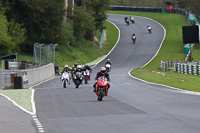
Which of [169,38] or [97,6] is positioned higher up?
[97,6]

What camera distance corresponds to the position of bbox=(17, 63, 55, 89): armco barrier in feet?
86.0

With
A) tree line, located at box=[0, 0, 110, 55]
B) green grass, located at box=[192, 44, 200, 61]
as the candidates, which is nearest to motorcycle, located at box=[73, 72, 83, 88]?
tree line, located at box=[0, 0, 110, 55]

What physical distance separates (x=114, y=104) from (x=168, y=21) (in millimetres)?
71671

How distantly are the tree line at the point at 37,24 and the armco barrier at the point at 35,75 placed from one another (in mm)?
10850

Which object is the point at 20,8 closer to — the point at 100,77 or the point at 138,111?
the point at 100,77

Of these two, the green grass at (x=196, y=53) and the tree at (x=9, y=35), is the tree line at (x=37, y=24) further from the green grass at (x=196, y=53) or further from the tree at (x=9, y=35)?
the green grass at (x=196, y=53)

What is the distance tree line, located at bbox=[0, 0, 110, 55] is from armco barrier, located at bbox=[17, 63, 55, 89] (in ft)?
35.6

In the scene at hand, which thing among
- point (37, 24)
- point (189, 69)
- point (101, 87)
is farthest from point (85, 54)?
point (101, 87)

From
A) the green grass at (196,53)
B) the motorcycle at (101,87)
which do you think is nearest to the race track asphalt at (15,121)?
the motorcycle at (101,87)

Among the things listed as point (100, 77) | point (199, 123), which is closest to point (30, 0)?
point (100, 77)

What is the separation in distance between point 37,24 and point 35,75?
25460mm

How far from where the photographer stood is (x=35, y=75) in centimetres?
2984

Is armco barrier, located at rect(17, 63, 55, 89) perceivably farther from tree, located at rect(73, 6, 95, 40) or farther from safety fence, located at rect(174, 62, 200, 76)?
tree, located at rect(73, 6, 95, 40)

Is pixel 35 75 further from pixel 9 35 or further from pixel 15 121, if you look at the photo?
pixel 9 35
